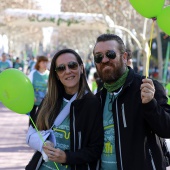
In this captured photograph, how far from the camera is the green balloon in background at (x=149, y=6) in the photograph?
3297 millimetres

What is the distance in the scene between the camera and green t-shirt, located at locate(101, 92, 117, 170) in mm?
3244

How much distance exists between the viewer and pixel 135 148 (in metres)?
3.16

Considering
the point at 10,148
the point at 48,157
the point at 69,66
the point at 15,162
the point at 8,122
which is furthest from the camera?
the point at 8,122

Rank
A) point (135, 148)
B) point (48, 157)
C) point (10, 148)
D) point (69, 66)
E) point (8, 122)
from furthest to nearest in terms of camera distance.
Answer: point (8, 122) < point (10, 148) < point (69, 66) < point (48, 157) < point (135, 148)

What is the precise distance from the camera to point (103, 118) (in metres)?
3.39

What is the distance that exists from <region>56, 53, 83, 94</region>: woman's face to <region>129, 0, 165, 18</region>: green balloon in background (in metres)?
0.65

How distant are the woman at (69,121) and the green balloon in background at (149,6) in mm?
649

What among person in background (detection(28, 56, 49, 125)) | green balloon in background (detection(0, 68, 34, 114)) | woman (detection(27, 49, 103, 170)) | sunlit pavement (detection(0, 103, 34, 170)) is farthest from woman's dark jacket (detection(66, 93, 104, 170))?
person in background (detection(28, 56, 49, 125))

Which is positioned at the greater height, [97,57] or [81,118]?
[97,57]

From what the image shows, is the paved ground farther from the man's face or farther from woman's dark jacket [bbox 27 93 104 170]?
the man's face

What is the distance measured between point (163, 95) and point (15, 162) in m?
5.22

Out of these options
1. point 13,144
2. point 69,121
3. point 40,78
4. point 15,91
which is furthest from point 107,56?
point 13,144

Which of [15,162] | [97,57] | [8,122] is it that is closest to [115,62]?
[97,57]

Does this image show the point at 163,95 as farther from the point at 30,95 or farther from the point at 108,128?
the point at 30,95
